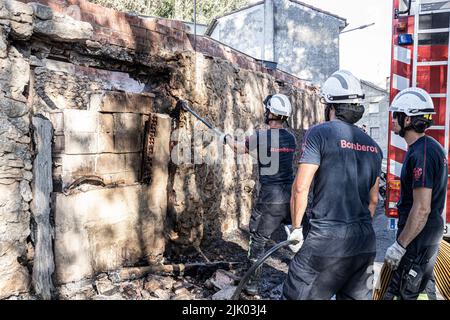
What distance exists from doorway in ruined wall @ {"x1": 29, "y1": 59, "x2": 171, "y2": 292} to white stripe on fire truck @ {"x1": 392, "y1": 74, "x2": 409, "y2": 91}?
8.18 feet

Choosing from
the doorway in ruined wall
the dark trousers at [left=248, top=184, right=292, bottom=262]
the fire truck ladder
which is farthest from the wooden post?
the fire truck ladder

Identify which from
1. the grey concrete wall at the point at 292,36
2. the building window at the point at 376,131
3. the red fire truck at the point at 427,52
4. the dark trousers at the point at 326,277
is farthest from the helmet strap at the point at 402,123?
the building window at the point at 376,131

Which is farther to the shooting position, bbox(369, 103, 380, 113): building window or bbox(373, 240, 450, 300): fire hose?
bbox(369, 103, 380, 113): building window

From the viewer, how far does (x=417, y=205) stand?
2.67 metres

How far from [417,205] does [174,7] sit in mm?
19930

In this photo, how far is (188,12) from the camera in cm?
2078

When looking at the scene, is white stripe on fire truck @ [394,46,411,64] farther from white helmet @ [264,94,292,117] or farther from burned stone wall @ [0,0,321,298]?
burned stone wall @ [0,0,321,298]

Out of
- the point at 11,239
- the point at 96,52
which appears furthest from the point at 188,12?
Answer: the point at 11,239

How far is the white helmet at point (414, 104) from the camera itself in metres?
2.91

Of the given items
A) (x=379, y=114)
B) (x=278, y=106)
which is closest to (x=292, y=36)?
(x=379, y=114)

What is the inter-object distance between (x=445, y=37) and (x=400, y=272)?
226cm

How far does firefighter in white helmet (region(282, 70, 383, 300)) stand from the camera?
2305 mm

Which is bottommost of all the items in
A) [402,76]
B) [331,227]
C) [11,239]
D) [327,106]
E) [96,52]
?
[11,239]

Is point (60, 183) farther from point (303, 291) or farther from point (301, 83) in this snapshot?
point (301, 83)
